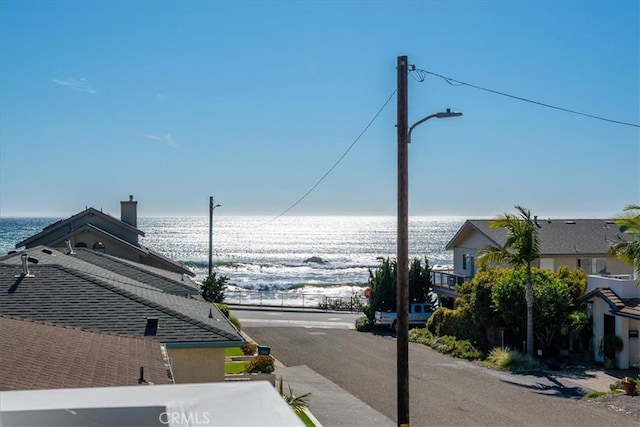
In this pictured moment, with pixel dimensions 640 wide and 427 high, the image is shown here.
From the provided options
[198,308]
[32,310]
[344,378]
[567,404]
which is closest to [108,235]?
[344,378]

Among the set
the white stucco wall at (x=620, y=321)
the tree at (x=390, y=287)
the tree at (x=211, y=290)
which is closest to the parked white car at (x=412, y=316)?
the tree at (x=390, y=287)

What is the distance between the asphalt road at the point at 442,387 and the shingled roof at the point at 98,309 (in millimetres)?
7242

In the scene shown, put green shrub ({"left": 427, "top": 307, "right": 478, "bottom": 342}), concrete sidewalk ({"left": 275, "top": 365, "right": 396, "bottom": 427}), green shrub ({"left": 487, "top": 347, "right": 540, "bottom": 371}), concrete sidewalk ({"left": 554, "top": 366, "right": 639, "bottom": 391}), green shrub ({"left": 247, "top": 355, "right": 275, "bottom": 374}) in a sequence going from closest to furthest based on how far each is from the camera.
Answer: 1. concrete sidewalk ({"left": 275, "top": 365, "right": 396, "bottom": 427})
2. green shrub ({"left": 247, "top": 355, "right": 275, "bottom": 374})
3. concrete sidewalk ({"left": 554, "top": 366, "right": 639, "bottom": 391})
4. green shrub ({"left": 487, "top": 347, "right": 540, "bottom": 371})
5. green shrub ({"left": 427, "top": 307, "right": 478, "bottom": 342})

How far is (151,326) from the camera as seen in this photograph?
48.5 ft

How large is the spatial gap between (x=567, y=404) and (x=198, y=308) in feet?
37.4

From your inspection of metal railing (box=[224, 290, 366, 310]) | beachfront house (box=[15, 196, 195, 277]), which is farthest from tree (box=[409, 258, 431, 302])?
beachfront house (box=[15, 196, 195, 277])

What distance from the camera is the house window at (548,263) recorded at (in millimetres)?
39656

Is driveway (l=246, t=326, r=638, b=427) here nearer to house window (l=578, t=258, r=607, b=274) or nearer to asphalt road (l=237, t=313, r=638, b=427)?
asphalt road (l=237, t=313, r=638, b=427)

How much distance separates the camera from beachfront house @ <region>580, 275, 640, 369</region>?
26.7m

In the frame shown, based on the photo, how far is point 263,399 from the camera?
17.6 feet

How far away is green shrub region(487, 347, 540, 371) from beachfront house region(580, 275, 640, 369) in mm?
2866

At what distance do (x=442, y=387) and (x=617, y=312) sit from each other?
7.67 m

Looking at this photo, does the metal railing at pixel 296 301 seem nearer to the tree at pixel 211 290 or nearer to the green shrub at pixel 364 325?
the tree at pixel 211 290

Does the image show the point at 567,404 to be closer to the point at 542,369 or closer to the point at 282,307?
the point at 542,369
